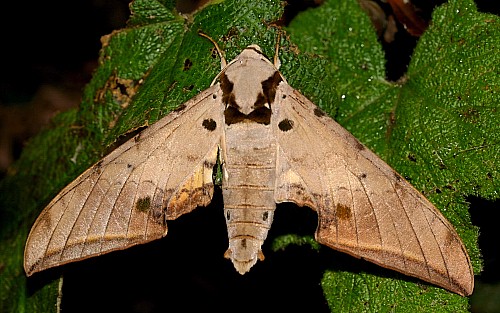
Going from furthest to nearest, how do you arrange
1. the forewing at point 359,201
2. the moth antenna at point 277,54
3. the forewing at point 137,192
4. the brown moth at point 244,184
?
the moth antenna at point 277,54
the forewing at point 137,192
the brown moth at point 244,184
the forewing at point 359,201

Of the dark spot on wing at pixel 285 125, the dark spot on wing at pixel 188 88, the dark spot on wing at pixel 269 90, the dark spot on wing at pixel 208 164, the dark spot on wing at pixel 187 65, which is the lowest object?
the dark spot on wing at pixel 208 164

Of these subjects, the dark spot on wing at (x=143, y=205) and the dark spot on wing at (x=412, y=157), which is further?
the dark spot on wing at (x=412, y=157)

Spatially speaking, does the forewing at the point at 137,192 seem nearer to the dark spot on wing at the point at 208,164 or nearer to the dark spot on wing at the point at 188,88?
the dark spot on wing at the point at 208,164

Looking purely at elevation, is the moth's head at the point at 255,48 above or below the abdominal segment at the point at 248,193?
above

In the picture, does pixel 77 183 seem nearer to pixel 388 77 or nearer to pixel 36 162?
pixel 36 162

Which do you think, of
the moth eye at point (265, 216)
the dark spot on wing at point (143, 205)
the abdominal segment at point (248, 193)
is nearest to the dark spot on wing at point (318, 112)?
the abdominal segment at point (248, 193)

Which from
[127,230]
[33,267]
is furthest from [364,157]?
[33,267]

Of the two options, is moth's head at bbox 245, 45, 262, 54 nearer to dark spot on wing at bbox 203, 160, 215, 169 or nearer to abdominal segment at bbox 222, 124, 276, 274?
abdominal segment at bbox 222, 124, 276, 274

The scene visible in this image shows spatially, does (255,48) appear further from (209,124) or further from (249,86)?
(209,124)
